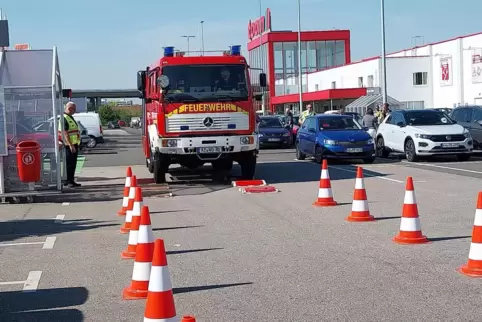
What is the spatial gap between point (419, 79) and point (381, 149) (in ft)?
112

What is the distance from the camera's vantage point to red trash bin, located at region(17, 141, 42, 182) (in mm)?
14042

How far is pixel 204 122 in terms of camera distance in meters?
16.2

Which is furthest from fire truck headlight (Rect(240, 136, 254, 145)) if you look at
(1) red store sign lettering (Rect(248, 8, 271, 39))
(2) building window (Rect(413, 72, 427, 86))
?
(1) red store sign lettering (Rect(248, 8, 271, 39))

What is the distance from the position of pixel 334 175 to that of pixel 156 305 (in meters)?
13.8

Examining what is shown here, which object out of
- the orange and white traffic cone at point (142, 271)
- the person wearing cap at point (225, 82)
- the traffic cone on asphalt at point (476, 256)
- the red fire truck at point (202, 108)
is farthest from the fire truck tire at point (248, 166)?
the orange and white traffic cone at point (142, 271)

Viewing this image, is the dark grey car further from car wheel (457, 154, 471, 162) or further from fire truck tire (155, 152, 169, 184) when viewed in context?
fire truck tire (155, 152, 169, 184)

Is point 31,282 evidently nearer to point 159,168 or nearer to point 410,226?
point 410,226

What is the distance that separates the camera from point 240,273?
759 cm

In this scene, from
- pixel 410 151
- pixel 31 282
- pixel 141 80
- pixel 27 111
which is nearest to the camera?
pixel 31 282

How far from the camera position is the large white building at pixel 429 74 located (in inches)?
1925

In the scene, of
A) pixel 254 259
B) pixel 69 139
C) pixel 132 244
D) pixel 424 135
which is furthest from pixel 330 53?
pixel 254 259

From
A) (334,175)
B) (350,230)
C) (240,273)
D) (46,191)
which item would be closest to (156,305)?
(240,273)

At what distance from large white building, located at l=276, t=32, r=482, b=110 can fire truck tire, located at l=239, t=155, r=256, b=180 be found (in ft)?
109

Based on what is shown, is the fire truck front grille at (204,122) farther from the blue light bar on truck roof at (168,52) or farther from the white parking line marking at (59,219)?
the white parking line marking at (59,219)
